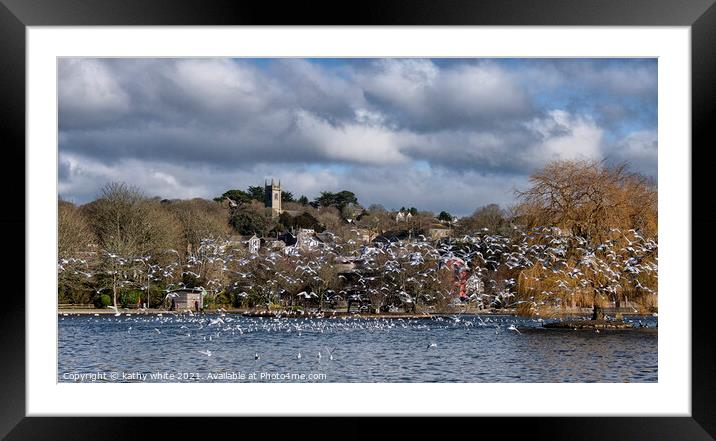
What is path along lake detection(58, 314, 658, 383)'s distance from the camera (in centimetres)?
1027

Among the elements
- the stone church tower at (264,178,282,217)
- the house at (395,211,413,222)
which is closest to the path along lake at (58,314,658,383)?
the house at (395,211,413,222)

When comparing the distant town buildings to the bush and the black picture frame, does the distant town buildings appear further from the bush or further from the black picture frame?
the black picture frame

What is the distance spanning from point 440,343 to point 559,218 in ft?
12.2

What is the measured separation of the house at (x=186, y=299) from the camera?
17.0 meters

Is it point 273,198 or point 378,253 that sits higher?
point 273,198

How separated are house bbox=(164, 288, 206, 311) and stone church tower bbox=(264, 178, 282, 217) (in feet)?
8.62

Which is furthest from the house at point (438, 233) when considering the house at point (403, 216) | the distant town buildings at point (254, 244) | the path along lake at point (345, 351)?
the distant town buildings at point (254, 244)
